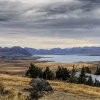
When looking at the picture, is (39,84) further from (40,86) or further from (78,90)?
(78,90)

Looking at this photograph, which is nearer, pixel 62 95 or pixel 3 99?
pixel 3 99

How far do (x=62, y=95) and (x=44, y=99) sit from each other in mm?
4354

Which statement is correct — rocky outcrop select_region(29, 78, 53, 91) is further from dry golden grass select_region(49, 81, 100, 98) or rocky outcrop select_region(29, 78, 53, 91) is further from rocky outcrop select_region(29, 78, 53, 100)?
dry golden grass select_region(49, 81, 100, 98)

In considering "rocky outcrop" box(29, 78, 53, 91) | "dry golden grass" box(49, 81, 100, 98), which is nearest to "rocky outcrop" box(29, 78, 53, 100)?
"rocky outcrop" box(29, 78, 53, 91)

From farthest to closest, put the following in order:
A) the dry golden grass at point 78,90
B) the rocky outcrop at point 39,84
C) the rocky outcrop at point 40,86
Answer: the dry golden grass at point 78,90 → the rocky outcrop at point 39,84 → the rocky outcrop at point 40,86

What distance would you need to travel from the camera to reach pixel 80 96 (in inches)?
1169

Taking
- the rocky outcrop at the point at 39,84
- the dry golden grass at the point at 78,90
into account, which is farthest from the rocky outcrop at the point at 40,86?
the dry golden grass at the point at 78,90

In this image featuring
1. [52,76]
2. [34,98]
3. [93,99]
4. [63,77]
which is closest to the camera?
[34,98]

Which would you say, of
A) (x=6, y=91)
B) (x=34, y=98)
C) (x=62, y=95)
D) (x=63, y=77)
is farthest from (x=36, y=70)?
(x=34, y=98)

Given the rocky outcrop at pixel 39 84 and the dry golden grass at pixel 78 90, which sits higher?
the rocky outcrop at pixel 39 84

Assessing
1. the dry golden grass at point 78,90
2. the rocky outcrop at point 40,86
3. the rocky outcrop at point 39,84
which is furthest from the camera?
the dry golden grass at point 78,90

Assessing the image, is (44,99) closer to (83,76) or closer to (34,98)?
(34,98)

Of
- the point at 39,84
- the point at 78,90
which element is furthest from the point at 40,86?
the point at 78,90

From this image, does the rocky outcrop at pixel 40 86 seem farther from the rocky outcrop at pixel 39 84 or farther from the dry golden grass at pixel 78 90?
the dry golden grass at pixel 78 90
